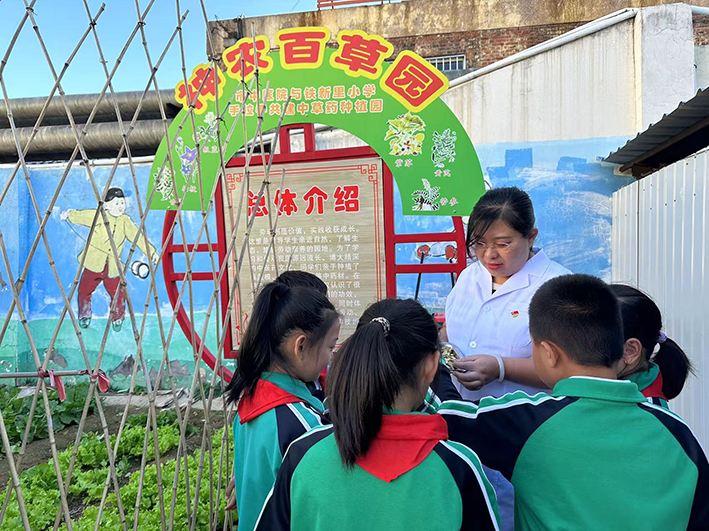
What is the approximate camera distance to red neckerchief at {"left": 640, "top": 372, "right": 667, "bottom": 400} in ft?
4.56

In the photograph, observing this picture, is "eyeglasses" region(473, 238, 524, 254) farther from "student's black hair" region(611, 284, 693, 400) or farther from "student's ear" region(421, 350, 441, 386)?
"student's ear" region(421, 350, 441, 386)

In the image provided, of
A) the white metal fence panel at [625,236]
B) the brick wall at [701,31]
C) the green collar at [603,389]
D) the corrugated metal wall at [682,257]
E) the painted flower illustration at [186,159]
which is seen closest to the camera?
the green collar at [603,389]

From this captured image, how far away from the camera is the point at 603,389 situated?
1.08 metres

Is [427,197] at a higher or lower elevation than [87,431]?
higher

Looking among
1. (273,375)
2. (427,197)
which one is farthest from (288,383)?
(427,197)

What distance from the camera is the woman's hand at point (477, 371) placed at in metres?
1.47

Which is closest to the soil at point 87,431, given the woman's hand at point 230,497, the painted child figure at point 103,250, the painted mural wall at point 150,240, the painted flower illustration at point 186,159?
the painted mural wall at point 150,240

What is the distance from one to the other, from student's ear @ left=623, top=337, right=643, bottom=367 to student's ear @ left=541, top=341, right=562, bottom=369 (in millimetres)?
279

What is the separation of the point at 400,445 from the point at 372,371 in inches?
5.9

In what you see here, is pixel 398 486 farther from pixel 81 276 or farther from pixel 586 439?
pixel 81 276

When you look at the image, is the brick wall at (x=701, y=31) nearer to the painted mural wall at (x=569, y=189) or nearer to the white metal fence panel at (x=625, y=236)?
the painted mural wall at (x=569, y=189)

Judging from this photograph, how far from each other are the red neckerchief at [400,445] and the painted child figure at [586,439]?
0.17m

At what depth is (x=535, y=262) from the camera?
1710mm

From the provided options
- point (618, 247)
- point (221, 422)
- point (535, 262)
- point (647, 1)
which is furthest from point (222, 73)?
point (647, 1)
